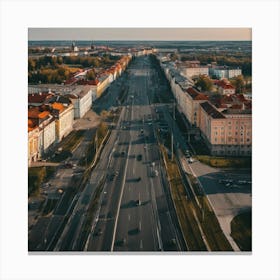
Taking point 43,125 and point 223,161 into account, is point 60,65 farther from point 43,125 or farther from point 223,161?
point 223,161

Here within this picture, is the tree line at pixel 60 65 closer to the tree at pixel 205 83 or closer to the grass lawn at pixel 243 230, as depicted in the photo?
the tree at pixel 205 83

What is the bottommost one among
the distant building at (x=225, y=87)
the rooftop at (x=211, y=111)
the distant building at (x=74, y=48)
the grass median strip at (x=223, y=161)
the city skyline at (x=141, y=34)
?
the grass median strip at (x=223, y=161)

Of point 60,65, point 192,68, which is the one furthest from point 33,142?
point 192,68

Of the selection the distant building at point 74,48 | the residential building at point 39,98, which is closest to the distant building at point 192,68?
the distant building at point 74,48

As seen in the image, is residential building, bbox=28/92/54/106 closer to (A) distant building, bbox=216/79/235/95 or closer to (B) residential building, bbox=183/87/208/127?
(B) residential building, bbox=183/87/208/127
